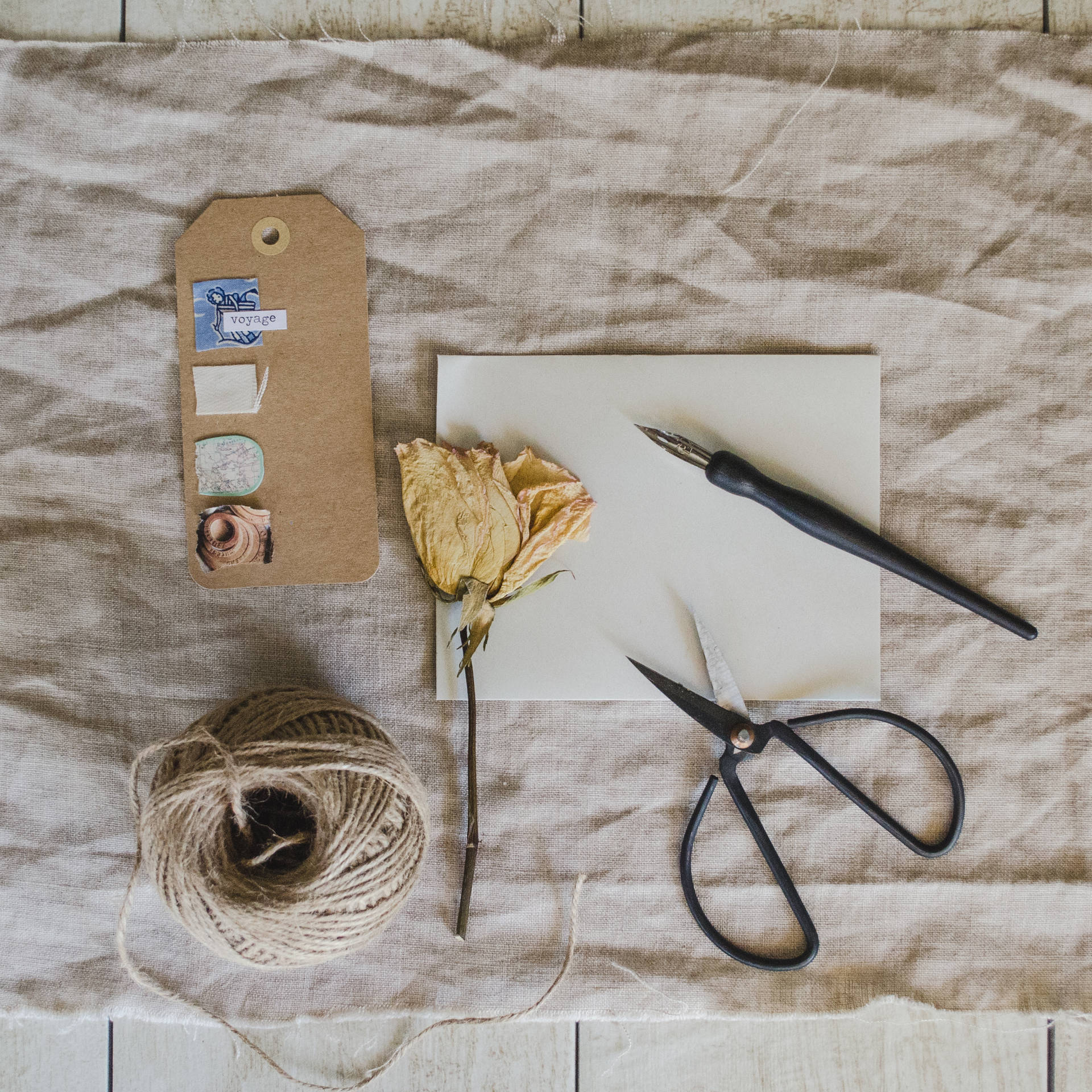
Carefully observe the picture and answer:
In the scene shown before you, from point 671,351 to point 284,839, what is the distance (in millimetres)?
418

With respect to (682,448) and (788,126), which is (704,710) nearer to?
(682,448)

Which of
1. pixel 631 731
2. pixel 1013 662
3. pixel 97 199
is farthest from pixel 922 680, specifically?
pixel 97 199

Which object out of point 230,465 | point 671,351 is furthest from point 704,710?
point 230,465

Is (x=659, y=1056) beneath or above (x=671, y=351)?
beneath

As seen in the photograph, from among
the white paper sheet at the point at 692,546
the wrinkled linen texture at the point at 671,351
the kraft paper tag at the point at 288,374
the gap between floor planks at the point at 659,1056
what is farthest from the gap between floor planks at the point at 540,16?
the gap between floor planks at the point at 659,1056

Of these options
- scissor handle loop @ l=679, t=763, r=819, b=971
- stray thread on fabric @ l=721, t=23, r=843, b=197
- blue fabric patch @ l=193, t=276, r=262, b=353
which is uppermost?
stray thread on fabric @ l=721, t=23, r=843, b=197

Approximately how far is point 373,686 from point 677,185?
1.40 ft

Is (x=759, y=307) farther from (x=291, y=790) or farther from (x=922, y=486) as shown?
(x=291, y=790)

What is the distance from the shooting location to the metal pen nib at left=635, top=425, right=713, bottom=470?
22.7 inches

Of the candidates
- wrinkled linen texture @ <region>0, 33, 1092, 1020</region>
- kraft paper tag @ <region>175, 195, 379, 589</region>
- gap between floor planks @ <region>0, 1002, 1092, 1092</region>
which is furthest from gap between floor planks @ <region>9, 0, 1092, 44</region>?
gap between floor planks @ <region>0, 1002, 1092, 1092</region>

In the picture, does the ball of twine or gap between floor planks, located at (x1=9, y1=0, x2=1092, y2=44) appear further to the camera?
gap between floor planks, located at (x1=9, y1=0, x2=1092, y2=44)

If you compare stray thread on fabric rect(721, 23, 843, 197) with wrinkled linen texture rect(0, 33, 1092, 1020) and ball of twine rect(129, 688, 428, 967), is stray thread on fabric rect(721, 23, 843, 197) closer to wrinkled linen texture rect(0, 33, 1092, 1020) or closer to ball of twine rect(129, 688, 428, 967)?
wrinkled linen texture rect(0, 33, 1092, 1020)

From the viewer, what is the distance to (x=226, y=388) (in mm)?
594

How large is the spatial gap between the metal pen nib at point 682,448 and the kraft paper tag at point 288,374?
21 cm
